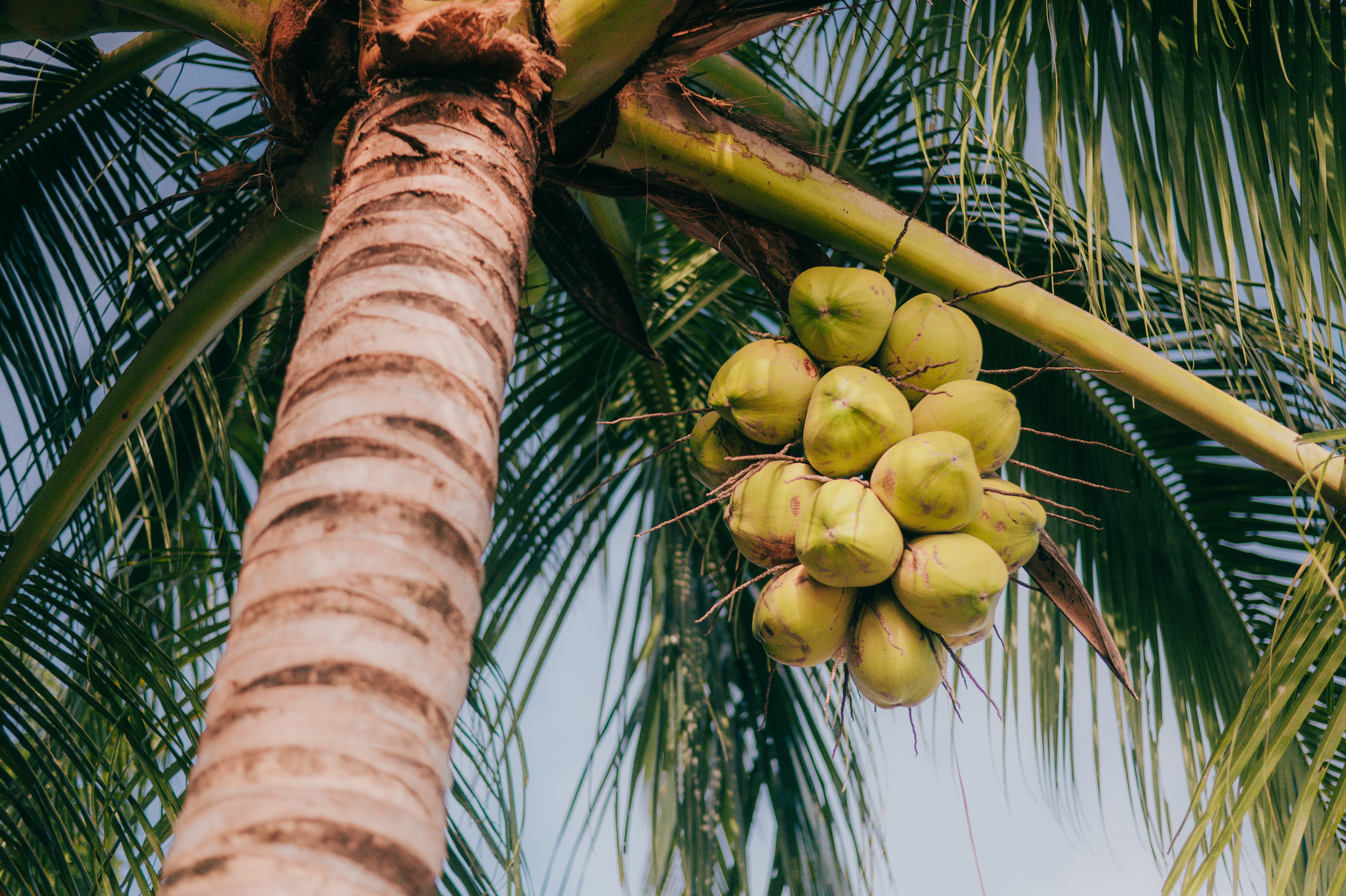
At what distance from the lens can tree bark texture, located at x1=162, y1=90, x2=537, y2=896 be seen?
2.39ft

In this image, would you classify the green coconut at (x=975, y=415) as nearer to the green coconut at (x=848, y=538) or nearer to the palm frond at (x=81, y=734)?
the green coconut at (x=848, y=538)

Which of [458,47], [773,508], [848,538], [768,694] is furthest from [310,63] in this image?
[768,694]

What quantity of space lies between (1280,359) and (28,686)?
2992 millimetres

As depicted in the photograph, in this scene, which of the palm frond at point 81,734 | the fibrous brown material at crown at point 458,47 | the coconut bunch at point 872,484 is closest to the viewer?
the fibrous brown material at crown at point 458,47

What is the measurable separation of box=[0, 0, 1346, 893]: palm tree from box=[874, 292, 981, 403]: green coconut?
89mm

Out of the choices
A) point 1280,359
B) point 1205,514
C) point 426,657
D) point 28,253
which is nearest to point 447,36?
point 426,657

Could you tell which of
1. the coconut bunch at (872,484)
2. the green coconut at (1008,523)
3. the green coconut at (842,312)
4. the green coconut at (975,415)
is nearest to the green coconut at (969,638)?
the coconut bunch at (872,484)

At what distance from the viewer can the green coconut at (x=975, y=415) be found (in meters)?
1.58

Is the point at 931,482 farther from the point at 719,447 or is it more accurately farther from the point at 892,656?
the point at 719,447

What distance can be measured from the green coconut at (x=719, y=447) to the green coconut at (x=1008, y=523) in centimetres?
38

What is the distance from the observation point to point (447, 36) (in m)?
1.32

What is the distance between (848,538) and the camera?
139cm

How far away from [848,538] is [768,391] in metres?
0.32

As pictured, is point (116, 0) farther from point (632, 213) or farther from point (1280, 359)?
point (1280, 359)
